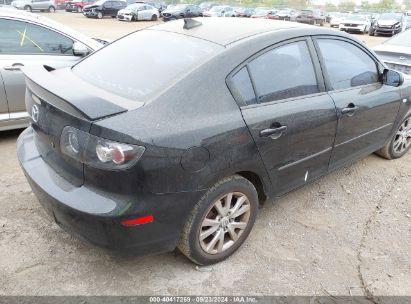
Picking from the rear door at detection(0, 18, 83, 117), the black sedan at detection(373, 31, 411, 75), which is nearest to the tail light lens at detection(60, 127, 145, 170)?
the rear door at detection(0, 18, 83, 117)

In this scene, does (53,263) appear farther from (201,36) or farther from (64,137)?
(201,36)

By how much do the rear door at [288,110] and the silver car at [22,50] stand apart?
2.46 meters

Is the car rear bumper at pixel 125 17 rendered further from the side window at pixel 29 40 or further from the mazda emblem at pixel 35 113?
the mazda emblem at pixel 35 113

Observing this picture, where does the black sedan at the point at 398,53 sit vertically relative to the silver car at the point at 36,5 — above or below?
above

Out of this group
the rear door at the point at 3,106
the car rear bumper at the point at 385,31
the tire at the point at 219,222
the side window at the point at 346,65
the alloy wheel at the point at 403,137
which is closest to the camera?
the tire at the point at 219,222

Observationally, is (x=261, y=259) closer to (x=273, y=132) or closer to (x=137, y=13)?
(x=273, y=132)

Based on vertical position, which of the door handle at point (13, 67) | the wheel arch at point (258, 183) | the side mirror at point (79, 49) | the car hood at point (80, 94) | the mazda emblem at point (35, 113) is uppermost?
the car hood at point (80, 94)

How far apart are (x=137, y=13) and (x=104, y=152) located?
105 ft

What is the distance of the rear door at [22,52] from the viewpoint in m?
4.35

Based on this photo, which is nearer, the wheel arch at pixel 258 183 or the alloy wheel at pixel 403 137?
the wheel arch at pixel 258 183

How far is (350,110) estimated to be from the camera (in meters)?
3.38

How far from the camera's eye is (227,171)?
255 centimetres

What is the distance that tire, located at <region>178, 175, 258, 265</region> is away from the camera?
2.55 m

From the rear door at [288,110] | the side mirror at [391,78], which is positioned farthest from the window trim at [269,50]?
the side mirror at [391,78]
